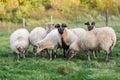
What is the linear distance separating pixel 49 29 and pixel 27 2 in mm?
34411

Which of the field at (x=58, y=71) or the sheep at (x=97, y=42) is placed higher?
the sheep at (x=97, y=42)

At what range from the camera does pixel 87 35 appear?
51.6 feet

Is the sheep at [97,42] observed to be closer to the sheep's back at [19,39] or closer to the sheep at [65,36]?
Answer: the sheep at [65,36]

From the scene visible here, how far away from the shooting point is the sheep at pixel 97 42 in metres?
15.1

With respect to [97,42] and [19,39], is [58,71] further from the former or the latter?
[19,39]

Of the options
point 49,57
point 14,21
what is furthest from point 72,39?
point 14,21

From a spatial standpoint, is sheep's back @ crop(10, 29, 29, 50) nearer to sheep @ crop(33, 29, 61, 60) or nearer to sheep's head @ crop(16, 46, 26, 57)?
sheep's head @ crop(16, 46, 26, 57)

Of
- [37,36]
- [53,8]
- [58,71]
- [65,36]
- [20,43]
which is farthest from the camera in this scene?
[53,8]

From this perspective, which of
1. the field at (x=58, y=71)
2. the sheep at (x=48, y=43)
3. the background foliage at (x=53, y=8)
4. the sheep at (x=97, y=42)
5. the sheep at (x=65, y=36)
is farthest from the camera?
the background foliage at (x=53, y=8)

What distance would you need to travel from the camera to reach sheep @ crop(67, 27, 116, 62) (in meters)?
15.1

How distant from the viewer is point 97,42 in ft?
50.1

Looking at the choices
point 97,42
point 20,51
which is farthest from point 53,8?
point 97,42

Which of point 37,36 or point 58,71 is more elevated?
point 37,36

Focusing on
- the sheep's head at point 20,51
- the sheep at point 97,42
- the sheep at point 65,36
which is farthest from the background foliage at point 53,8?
the sheep at point 97,42
